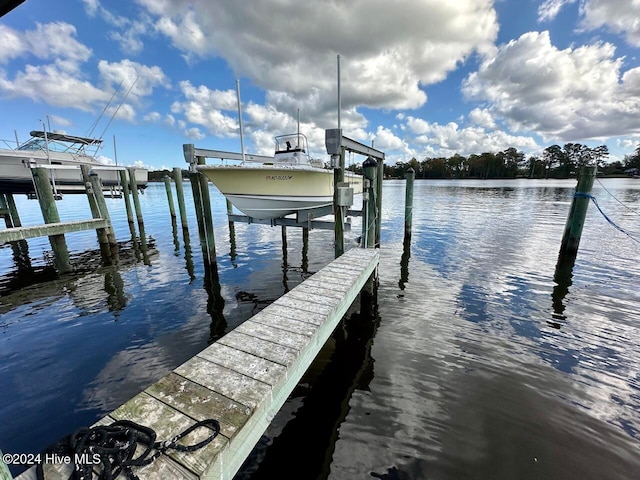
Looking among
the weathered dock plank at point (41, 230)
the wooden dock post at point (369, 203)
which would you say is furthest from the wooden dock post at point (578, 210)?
the weathered dock plank at point (41, 230)

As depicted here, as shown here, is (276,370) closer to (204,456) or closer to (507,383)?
(204,456)

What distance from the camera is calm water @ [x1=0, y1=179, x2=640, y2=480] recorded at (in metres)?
3.14

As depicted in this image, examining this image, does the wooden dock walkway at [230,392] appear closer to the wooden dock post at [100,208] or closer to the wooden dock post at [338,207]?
the wooden dock post at [338,207]

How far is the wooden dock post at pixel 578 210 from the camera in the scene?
7.97 meters

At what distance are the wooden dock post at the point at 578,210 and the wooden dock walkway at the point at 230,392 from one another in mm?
9139

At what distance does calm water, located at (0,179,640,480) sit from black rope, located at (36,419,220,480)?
5.60ft

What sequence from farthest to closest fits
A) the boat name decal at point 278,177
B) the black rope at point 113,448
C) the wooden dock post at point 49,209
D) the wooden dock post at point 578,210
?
1. the wooden dock post at point 49,209
2. the boat name decal at point 278,177
3. the wooden dock post at point 578,210
4. the black rope at point 113,448

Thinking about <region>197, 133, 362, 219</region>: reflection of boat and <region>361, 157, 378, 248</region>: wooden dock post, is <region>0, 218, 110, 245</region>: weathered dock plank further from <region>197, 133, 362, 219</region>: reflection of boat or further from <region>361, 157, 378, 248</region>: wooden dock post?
<region>361, 157, 378, 248</region>: wooden dock post

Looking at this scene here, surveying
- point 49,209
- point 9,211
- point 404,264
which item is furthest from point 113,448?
point 9,211

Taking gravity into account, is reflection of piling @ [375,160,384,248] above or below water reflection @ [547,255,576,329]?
above

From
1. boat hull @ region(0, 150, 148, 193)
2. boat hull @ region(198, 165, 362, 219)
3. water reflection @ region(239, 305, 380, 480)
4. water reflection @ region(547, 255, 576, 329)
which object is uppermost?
boat hull @ region(0, 150, 148, 193)

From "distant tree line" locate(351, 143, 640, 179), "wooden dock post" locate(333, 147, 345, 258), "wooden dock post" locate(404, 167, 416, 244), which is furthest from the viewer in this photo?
"distant tree line" locate(351, 143, 640, 179)

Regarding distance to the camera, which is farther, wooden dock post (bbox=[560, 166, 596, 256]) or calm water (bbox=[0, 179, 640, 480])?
wooden dock post (bbox=[560, 166, 596, 256])

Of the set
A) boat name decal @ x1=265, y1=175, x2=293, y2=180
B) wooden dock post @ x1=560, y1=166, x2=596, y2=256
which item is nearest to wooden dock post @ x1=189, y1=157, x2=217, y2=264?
boat name decal @ x1=265, y1=175, x2=293, y2=180
